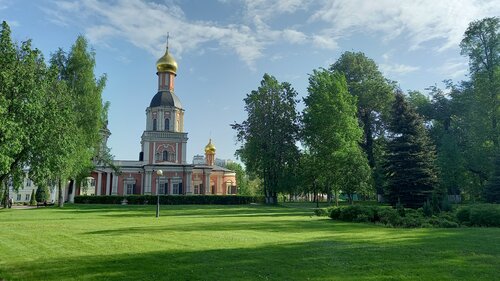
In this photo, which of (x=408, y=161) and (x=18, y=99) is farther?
(x=408, y=161)

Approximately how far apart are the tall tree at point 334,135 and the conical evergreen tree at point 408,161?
12.2 feet

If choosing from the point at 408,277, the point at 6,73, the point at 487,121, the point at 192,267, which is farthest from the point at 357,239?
the point at 487,121

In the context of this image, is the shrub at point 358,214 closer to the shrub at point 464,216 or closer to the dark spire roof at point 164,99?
the shrub at point 464,216

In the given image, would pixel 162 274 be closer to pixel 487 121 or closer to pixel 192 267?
pixel 192 267

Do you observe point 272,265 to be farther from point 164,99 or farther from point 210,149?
point 210,149

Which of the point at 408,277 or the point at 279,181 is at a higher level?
the point at 279,181

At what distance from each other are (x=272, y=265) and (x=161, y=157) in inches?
2073

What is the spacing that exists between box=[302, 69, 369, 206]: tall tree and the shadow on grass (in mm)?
24496

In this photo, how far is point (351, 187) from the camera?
114 feet

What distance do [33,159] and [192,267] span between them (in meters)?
14.2

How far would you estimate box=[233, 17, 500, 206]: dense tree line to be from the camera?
1162 inches

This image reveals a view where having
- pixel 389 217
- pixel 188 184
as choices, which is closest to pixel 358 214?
pixel 389 217

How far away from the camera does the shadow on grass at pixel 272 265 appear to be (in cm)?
720

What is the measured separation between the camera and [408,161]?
28375mm
